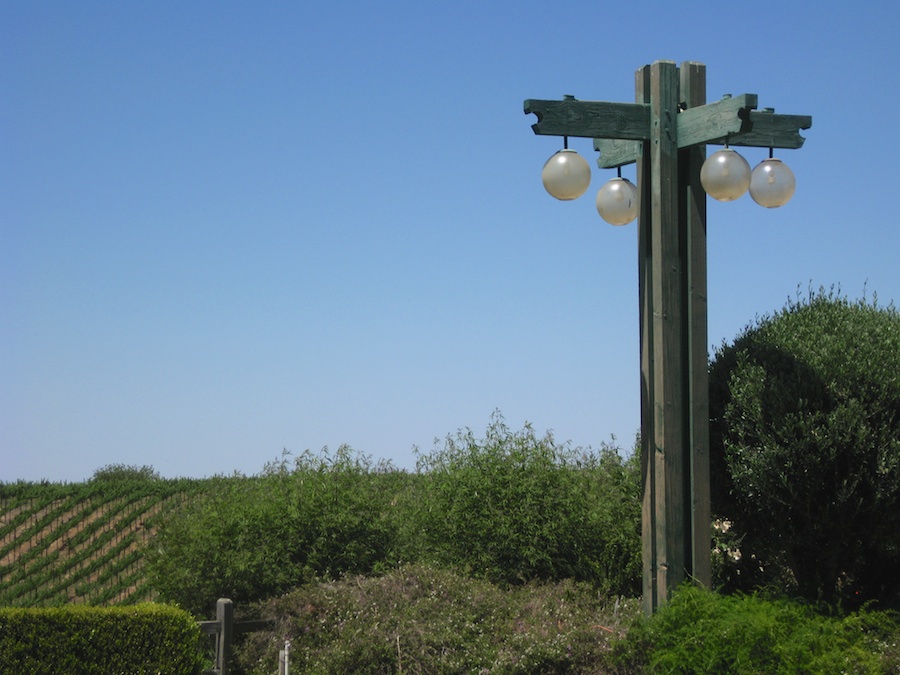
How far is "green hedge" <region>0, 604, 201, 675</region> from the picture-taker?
8.15 metres

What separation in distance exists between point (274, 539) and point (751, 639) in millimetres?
4511

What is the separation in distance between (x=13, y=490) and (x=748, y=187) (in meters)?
14.3

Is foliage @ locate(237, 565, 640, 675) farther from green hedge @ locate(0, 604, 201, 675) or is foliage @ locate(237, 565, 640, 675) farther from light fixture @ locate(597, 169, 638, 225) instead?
light fixture @ locate(597, 169, 638, 225)

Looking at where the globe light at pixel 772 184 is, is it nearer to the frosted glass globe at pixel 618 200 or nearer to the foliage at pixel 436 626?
the frosted glass globe at pixel 618 200

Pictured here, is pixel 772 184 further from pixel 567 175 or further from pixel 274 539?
pixel 274 539

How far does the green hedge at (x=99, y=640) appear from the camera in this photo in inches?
321

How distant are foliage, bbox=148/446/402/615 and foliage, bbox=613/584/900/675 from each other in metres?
3.08

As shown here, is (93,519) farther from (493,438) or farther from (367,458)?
(493,438)

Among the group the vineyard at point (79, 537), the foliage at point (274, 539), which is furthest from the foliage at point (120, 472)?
the foliage at point (274, 539)

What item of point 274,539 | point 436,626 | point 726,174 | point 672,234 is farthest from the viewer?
point 274,539

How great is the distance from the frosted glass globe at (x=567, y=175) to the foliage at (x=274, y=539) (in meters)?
3.91

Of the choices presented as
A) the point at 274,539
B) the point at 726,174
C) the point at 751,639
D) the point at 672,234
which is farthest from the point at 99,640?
the point at 726,174

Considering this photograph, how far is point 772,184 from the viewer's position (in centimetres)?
743

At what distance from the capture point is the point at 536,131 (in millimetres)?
7379
